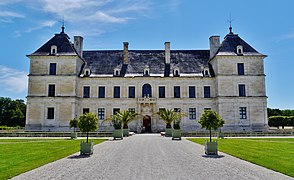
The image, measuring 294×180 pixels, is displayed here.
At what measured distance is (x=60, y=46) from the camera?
135ft

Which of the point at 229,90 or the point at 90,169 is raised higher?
the point at 229,90

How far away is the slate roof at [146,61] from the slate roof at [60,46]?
3.92 meters

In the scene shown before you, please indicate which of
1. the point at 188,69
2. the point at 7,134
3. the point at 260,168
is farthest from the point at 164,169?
the point at 188,69

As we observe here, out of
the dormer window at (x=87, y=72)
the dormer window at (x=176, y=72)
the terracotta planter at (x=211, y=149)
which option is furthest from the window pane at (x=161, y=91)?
the terracotta planter at (x=211, y=149)

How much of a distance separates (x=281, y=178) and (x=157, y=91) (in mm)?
32486

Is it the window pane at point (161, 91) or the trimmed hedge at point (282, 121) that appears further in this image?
the trimmed hedge at point (282, 121)

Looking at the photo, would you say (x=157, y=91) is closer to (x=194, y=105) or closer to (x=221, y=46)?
(x=194, y=105)

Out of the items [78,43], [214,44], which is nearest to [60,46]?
[78,43]

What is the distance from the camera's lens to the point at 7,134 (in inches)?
1092

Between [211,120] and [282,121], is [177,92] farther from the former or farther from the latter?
[211,120]

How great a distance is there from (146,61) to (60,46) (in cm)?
1365

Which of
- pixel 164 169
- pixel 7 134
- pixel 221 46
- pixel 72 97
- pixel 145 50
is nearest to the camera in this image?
pixel 164 169

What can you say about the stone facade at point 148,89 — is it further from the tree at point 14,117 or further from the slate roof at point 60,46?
the tree at point 14,117

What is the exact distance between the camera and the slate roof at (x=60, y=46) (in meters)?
39.8
